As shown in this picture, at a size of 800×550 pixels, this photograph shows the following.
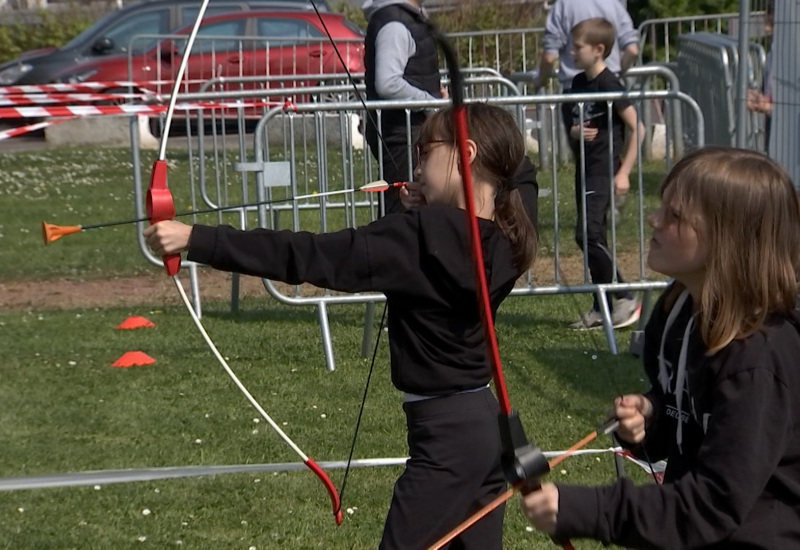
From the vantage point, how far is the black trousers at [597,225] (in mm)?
7098

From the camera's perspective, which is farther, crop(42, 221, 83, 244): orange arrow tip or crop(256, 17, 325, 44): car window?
crop(256, 17, 325, 44): car window

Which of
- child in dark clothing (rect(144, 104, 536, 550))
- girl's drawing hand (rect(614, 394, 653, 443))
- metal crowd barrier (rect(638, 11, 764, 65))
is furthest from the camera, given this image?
metal crowd barrier (rect(638, 11, 764, 65))

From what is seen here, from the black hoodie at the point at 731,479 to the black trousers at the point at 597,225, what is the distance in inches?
183

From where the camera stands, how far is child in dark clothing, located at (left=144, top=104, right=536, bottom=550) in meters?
3.13

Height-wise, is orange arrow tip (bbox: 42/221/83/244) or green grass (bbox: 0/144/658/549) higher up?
orange arrow tip (bbox: 42/221/83/244)

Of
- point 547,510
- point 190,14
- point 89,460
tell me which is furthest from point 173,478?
point 190,14

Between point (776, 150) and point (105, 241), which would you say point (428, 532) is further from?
point (105, 241)

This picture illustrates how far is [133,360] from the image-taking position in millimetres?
6836

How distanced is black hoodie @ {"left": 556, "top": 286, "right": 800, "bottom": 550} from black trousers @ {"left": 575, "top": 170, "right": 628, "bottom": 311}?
4641 mm

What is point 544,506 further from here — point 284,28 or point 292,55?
point 284,28

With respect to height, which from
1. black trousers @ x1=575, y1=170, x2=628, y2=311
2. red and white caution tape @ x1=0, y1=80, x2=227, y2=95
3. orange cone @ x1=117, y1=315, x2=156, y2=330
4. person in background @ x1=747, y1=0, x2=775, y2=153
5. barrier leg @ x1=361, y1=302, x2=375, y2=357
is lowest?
orange cone @ x1=117, y1=315, x2=156, y2=330

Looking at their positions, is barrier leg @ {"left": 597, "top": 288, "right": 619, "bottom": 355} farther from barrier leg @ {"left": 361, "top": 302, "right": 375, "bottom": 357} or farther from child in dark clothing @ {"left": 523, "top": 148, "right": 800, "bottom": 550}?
child in dark clothing @ {"left": 523, "top": 148, "right": 800, "bottom": 550}

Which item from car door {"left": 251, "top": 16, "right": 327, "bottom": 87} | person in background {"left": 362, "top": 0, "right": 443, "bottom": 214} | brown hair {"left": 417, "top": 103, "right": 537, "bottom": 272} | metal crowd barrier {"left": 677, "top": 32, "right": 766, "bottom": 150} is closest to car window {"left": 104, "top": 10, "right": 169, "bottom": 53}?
car door {"left": 251, "top": 16, "right": 327, "bottom": 87}

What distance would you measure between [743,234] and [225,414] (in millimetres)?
3768
